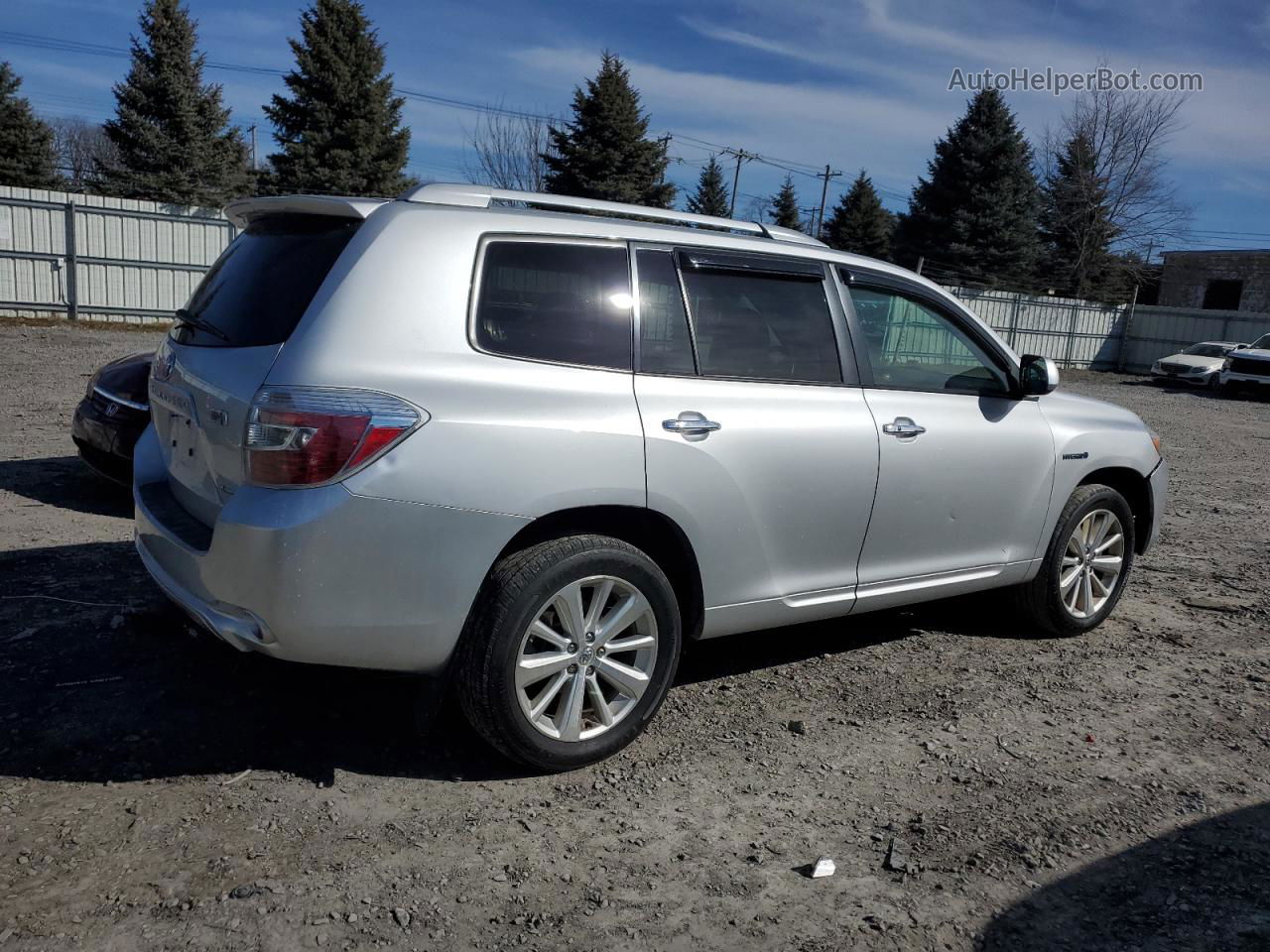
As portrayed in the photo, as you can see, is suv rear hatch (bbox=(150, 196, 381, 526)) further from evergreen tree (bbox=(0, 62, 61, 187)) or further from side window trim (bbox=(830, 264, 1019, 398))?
evergreen tree (bbox=(0, 62, 61, 187))

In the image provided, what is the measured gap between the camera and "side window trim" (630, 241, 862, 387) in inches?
145

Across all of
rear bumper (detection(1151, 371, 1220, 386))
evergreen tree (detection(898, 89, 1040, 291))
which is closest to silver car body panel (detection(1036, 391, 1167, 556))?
rear bumper (detection(1151, 371, 1220, 386))

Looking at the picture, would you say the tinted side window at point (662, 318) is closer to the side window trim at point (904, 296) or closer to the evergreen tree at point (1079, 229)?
the side window trim at point (904, 296)

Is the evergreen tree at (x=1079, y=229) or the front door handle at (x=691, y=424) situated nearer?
the front door handle at (x=691, y=424)

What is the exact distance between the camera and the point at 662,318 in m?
→ 3.64

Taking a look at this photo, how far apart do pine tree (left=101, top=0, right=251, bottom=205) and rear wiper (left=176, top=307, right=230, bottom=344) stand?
29.6 metres

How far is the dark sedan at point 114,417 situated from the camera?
594 centimetres

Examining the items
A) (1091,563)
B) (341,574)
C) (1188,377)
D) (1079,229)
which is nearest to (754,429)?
(341,574)

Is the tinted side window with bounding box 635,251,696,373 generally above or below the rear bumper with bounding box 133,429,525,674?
above

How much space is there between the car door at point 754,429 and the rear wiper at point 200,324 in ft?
4.56

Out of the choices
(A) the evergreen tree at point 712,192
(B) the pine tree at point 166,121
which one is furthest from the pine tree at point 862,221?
(B) the pine tree at point 166,121

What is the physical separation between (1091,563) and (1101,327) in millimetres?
29876

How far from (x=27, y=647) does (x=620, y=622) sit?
2.50m

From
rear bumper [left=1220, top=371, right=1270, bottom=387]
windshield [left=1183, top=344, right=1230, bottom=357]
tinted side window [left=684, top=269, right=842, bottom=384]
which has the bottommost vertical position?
rear bumper [left=1220, top=371, right=1270, bottom=387]
